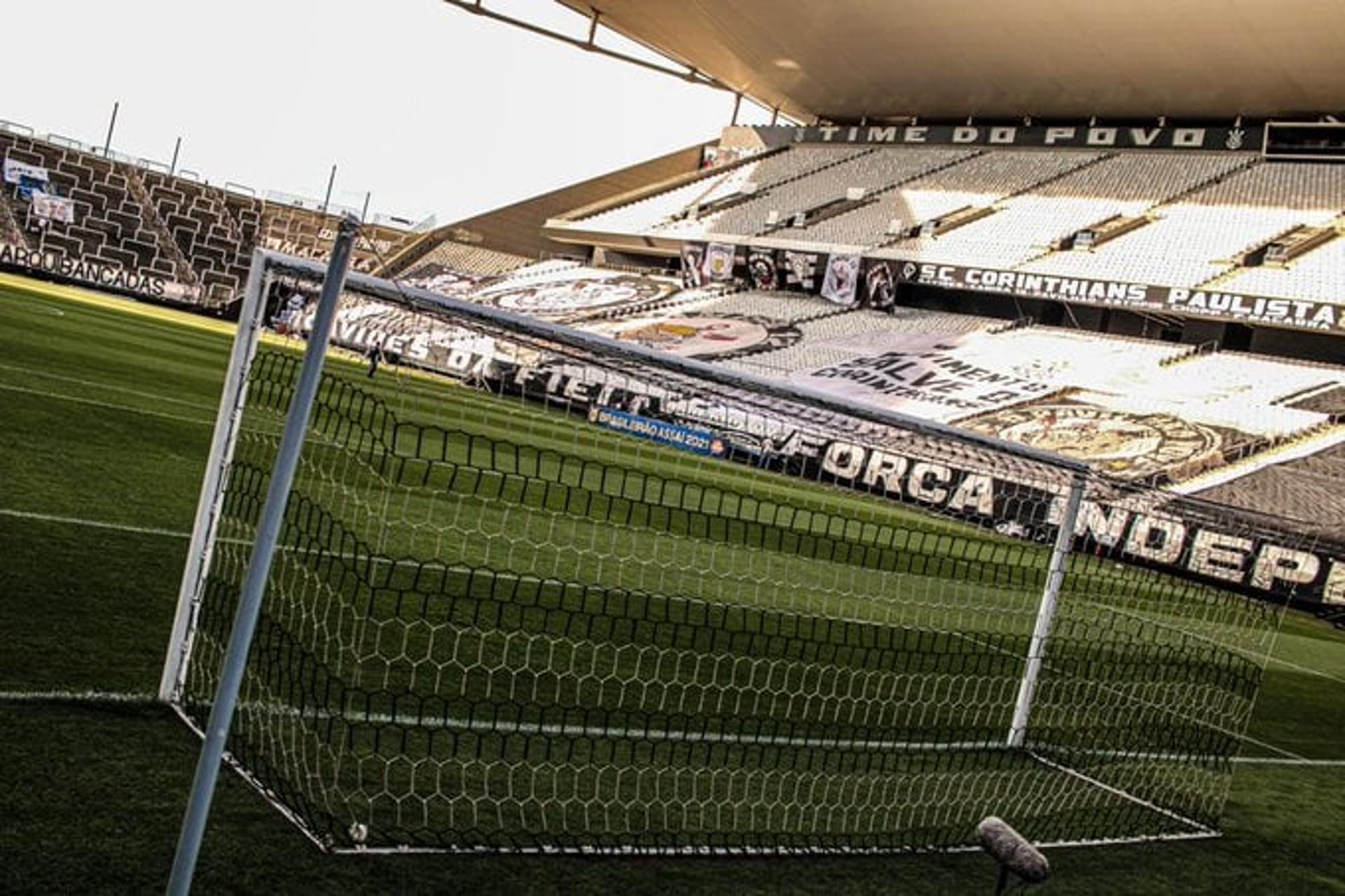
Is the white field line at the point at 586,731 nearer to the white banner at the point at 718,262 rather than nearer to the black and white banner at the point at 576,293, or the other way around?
the black and white banner at the point at 576,293

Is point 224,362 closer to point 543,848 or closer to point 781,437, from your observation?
point 781,437

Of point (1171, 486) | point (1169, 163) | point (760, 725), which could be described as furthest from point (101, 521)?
point (1169, 163)

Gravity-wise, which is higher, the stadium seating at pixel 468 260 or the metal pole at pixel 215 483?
the stadium seating at pixel 468 260

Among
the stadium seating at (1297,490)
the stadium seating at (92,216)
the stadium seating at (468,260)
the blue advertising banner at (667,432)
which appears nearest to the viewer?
the stadium seating at (1297,490)

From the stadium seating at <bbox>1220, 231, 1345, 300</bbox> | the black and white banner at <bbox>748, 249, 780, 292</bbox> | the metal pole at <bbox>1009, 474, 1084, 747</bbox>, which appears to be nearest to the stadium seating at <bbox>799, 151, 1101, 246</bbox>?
the black and white banner at <bbox>748, 249, 780, 292</bbox>

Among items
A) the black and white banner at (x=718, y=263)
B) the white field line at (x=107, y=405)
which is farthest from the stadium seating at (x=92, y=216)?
the white field line at (x=107, y=405)

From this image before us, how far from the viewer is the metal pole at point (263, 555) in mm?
2244

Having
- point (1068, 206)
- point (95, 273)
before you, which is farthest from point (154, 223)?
point (1068, 206)

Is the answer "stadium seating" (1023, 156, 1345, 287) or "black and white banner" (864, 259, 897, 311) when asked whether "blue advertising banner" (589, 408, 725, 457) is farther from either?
"black and white banner" (864, 259, 897, 311)

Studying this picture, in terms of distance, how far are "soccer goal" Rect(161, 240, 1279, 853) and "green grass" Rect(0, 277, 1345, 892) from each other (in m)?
0.12

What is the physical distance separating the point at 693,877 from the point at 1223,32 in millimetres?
25403

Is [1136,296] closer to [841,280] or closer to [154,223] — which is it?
[841,280]

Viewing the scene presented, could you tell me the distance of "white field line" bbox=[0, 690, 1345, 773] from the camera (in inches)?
144

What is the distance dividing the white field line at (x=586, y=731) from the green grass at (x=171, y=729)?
0.20 feet
